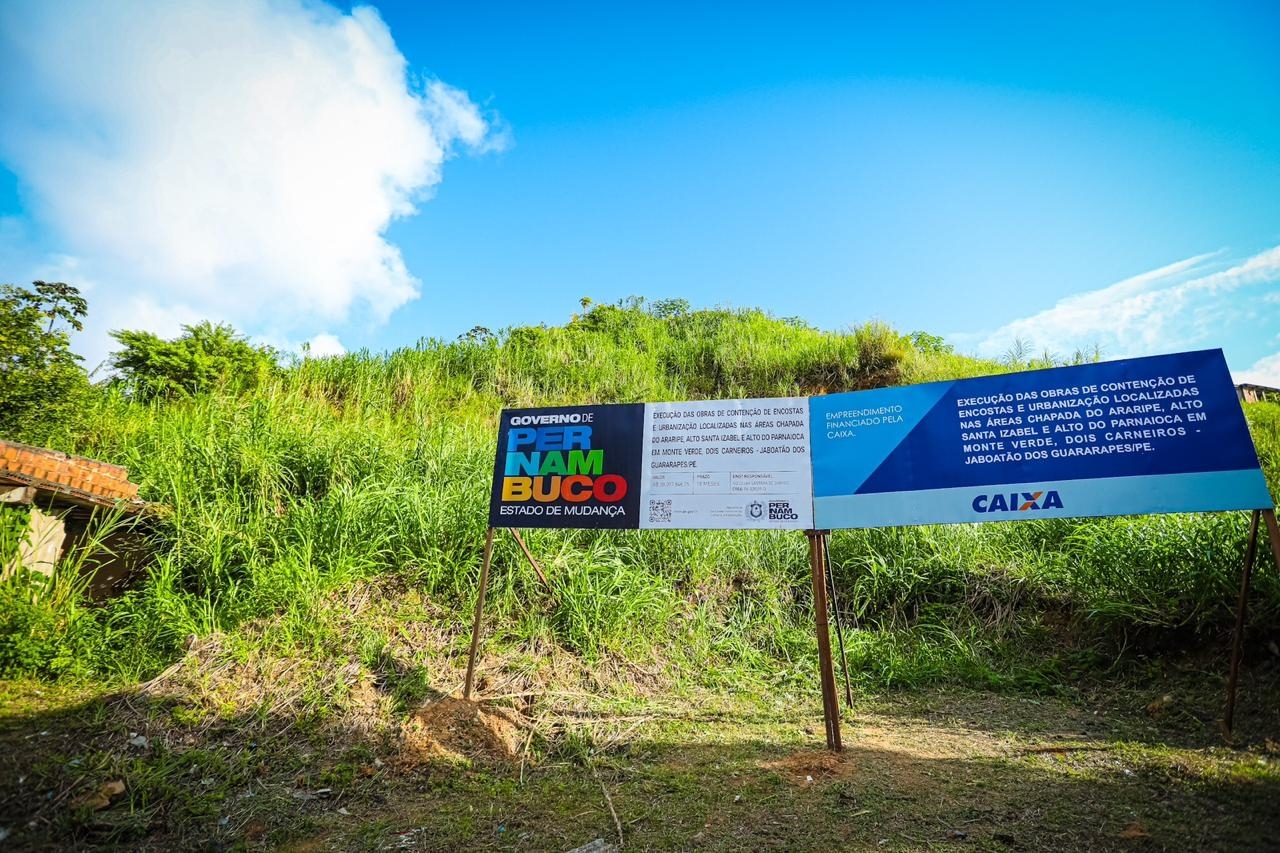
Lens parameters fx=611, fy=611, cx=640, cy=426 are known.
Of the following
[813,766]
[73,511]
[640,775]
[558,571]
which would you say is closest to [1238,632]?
[813,766]

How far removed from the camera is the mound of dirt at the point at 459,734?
3600 mm

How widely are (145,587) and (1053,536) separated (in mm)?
7830

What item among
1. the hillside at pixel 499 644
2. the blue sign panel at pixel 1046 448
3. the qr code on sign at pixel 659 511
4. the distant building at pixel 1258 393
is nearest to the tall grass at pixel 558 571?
the hillside at pixel 499 644

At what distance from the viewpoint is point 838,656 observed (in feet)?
16.8

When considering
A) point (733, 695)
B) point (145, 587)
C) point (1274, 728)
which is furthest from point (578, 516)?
point (1274, 728)

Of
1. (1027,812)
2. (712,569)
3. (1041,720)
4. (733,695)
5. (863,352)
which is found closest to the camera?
(1027,812)

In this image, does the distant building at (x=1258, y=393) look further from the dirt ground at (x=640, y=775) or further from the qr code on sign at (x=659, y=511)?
the qr code on sign at (x=659, y=511)

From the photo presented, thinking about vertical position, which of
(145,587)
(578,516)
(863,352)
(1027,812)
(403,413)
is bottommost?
(1027,812)

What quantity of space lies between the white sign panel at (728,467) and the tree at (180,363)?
623 centimetres

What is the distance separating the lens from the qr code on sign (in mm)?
3887

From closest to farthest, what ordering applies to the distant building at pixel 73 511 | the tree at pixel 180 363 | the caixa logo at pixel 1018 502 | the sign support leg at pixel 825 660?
1. the caixa logo at pixel 1018 502
2. the sign support leg at pixel 825 660
3. the distant building at pixel 73 511
4. the tree at pixel 180 363

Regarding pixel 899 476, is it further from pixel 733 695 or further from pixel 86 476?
pixel 86 476

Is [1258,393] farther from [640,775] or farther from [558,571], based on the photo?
[640,775]

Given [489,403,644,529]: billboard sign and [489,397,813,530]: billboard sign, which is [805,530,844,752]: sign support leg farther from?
[489,403,644,529]: billboard sign
